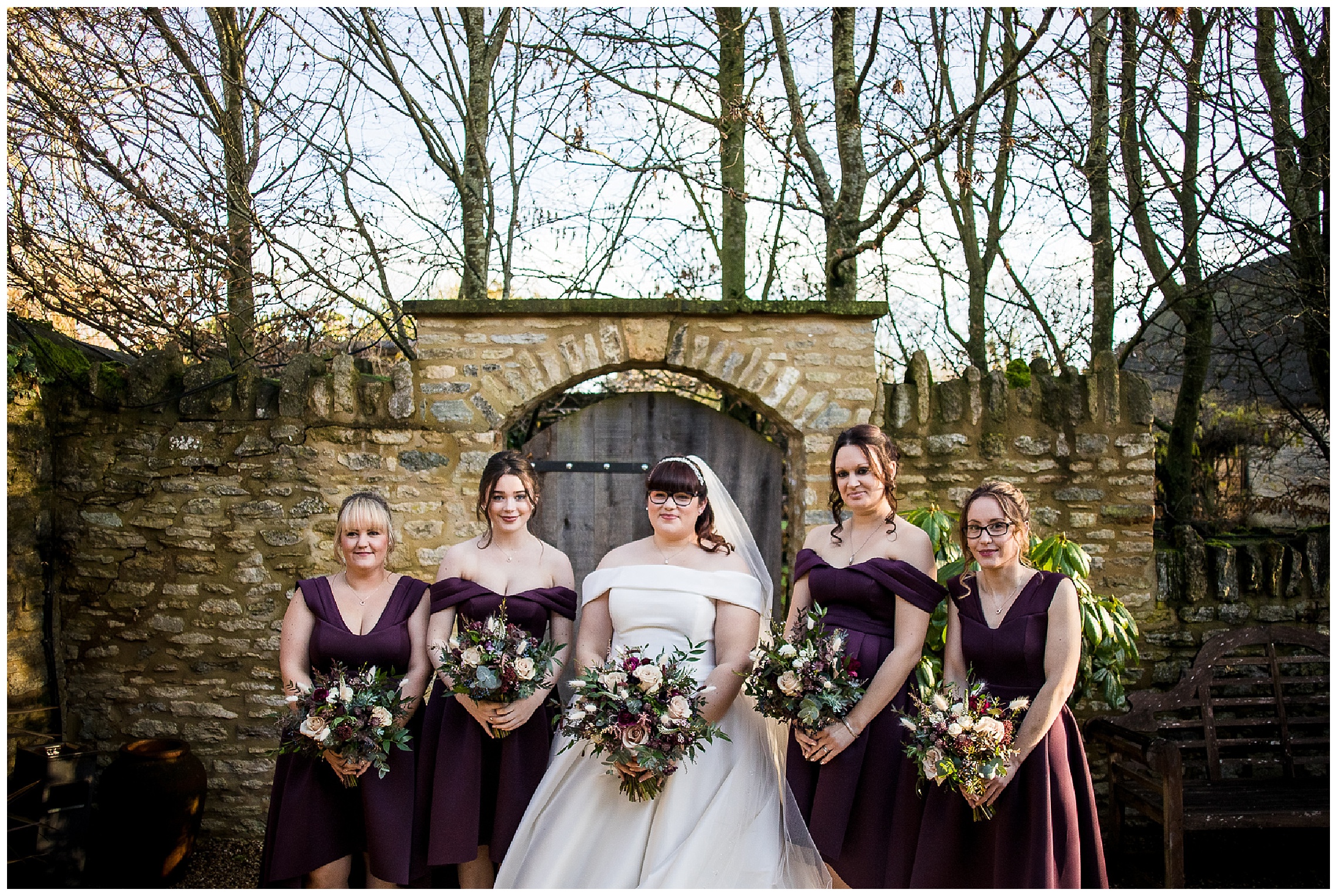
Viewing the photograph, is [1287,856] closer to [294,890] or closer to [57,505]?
[294,890]

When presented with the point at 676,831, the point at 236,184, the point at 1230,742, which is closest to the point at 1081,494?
the point at 1230,742

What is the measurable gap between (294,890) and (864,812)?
6.52 ft

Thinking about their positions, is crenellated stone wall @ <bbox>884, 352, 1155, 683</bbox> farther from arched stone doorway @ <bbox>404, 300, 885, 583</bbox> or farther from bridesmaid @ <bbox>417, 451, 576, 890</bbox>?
bridesmaid @ <bbox>417, 451, 576, 890</bbox>

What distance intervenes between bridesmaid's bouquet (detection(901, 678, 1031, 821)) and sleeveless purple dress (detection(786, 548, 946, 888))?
0.24 m

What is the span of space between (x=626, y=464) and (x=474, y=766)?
2270mm

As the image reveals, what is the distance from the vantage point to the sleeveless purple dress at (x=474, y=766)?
3.13 metres

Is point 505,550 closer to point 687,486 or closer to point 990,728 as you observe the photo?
point 687,486

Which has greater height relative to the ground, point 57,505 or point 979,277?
point 979,277

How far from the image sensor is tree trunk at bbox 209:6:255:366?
5.62 metres

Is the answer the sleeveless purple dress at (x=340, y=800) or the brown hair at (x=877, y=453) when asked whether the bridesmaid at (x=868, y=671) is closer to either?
the brown hair at (x=877, y=453)

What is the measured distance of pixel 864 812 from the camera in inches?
118

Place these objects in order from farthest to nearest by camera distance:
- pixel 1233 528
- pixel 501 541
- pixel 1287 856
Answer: pixel 1233 528, pixel 1287 856, pixel 501 541

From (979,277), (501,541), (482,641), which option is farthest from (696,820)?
(979,277)

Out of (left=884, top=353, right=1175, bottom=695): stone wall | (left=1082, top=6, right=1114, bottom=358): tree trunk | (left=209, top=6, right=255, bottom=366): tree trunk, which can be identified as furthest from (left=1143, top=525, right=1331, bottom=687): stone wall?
(left=209, top=6, right=255, bottom=366): tree trunk
